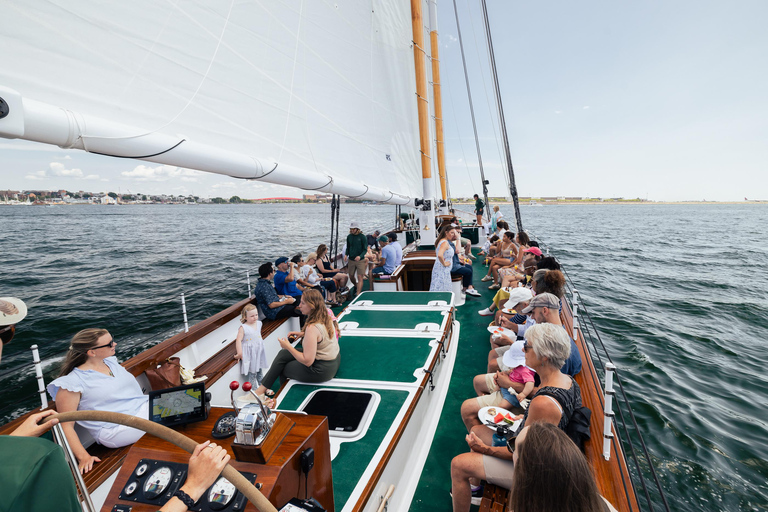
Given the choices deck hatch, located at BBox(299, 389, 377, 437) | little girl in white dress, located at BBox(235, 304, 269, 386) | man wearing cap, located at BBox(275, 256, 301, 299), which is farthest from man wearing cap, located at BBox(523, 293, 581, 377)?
man wearing cap, located at BBox(275, 256, 301, 299)

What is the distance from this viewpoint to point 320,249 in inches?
263

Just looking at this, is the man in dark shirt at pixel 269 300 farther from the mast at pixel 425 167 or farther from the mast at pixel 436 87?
the mast at pixel 436 87

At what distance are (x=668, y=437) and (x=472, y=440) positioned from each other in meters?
4.29

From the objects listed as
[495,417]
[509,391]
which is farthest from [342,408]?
[509,391]

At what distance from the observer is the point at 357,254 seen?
679 centimetres

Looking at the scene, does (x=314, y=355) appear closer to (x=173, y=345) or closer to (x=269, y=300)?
(x=173, y=345)

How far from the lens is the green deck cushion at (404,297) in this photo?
4.99 metres

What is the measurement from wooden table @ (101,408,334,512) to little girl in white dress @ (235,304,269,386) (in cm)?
204

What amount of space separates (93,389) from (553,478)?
8.82 feet

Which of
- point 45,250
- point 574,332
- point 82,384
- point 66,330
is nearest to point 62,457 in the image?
point 82,384

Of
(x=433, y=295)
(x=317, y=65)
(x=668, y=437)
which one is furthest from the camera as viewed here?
(x=433, y=295)

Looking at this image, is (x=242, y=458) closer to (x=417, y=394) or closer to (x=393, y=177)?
(x=417, y=394)

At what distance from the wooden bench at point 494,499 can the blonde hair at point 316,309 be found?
172 cm

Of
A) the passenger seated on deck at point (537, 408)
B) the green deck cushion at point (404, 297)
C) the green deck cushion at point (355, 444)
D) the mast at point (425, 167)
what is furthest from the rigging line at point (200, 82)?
the mast at point (425, 167)
